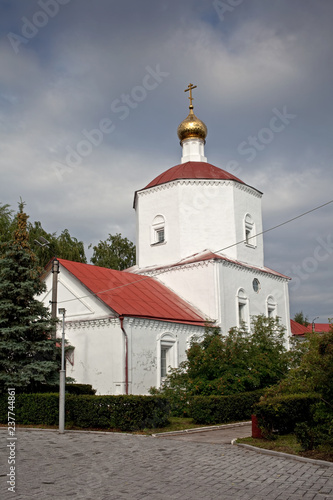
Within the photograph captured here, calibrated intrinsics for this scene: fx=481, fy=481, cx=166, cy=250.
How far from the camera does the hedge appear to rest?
46.2ft

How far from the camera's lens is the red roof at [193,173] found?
26.2 meters

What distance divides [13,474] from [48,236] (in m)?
27.6

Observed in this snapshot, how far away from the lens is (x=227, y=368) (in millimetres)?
18031

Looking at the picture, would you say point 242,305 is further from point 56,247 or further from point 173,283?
point 56,247

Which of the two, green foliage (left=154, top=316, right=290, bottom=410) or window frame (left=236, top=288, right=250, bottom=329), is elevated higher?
window frame (left=236, top=288, right=250, bottom=329)

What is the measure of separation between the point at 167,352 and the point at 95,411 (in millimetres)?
6448

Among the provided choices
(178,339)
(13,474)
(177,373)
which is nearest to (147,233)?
(178,339)

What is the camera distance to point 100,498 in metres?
6.99

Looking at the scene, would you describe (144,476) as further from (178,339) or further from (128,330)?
(178,339)

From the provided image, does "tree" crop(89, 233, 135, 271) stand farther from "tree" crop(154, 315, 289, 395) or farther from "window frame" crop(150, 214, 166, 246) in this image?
"tree" crop(154, 315, 289, 395)

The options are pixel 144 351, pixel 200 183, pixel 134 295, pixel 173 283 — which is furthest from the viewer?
pixel 200 183

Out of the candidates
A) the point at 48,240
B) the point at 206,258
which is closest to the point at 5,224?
the point at 48,240

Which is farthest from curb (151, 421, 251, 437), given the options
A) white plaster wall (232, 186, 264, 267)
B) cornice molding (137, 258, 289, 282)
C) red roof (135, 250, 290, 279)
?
white plaster wall (232, 186, 264, 267)

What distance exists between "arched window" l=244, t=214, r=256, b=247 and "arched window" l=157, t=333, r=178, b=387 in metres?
8.47
